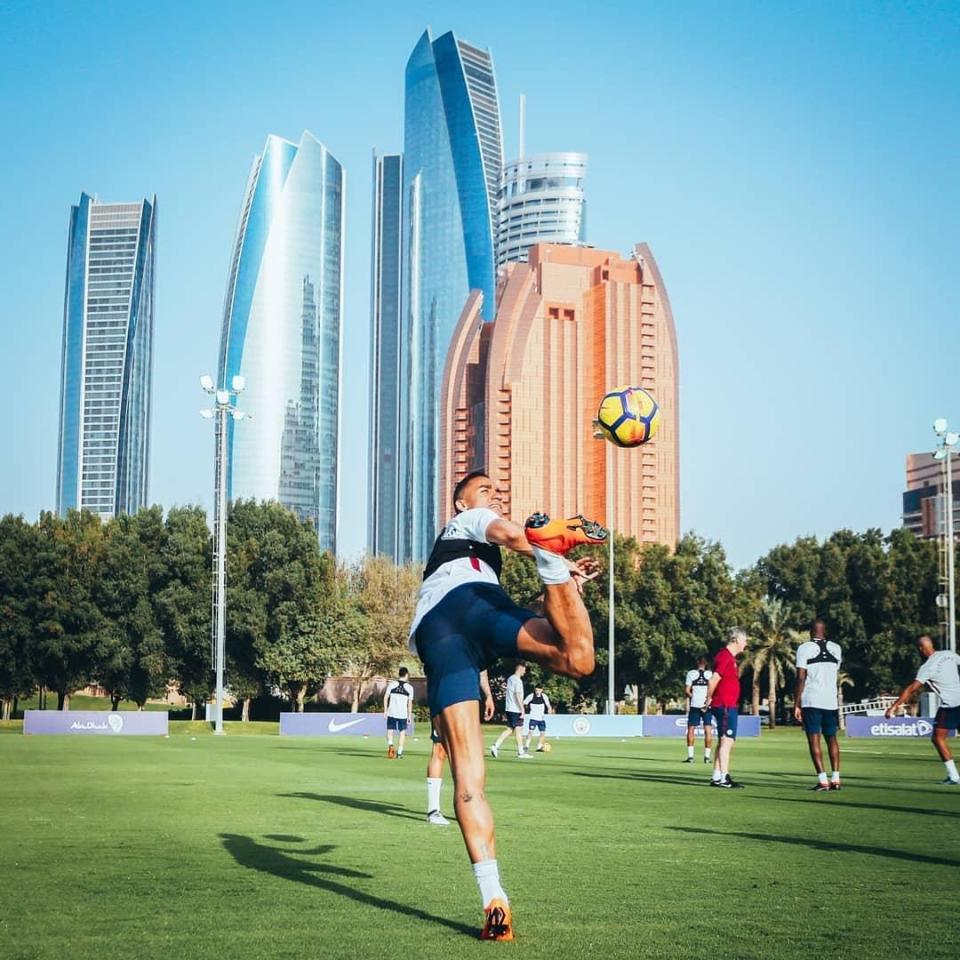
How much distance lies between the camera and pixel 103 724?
42.8 meters

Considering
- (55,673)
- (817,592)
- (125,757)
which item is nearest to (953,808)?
(125,757)

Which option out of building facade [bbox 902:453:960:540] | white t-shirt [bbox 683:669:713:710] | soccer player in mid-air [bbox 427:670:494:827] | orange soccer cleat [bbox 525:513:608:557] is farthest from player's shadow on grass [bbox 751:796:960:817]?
building facade [bbox 902:453:960:540]

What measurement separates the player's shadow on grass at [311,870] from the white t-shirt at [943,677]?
11.4 metres

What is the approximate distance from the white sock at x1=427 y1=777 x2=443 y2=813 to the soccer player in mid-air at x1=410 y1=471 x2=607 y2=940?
18.6ft

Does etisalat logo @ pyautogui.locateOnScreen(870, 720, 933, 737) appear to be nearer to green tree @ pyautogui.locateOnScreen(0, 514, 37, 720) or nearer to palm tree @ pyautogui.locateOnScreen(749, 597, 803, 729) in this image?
palm tree @ pyautogui.locateOnScreen(749, 597, 803, 729)

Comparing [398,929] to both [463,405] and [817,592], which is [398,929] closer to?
[817,592]

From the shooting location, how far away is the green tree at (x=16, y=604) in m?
61.6

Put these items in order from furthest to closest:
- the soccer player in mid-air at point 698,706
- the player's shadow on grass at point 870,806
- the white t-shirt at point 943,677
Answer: the soccer player in mid-air at point 698,706
the white t-shirt at point 943,677
the player's shadow on grass at point 870,806

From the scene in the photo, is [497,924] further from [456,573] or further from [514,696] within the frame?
[514,696]

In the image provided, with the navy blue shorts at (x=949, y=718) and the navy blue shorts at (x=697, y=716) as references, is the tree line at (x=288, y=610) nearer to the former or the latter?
the navy blue shorts at (x=697, y=716)

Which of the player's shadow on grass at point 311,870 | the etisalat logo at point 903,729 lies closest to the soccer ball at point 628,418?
the player's shadow on grass at point 311,870

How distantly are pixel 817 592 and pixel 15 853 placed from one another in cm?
7605

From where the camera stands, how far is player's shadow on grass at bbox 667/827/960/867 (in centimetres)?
952

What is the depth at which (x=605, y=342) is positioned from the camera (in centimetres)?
14862
